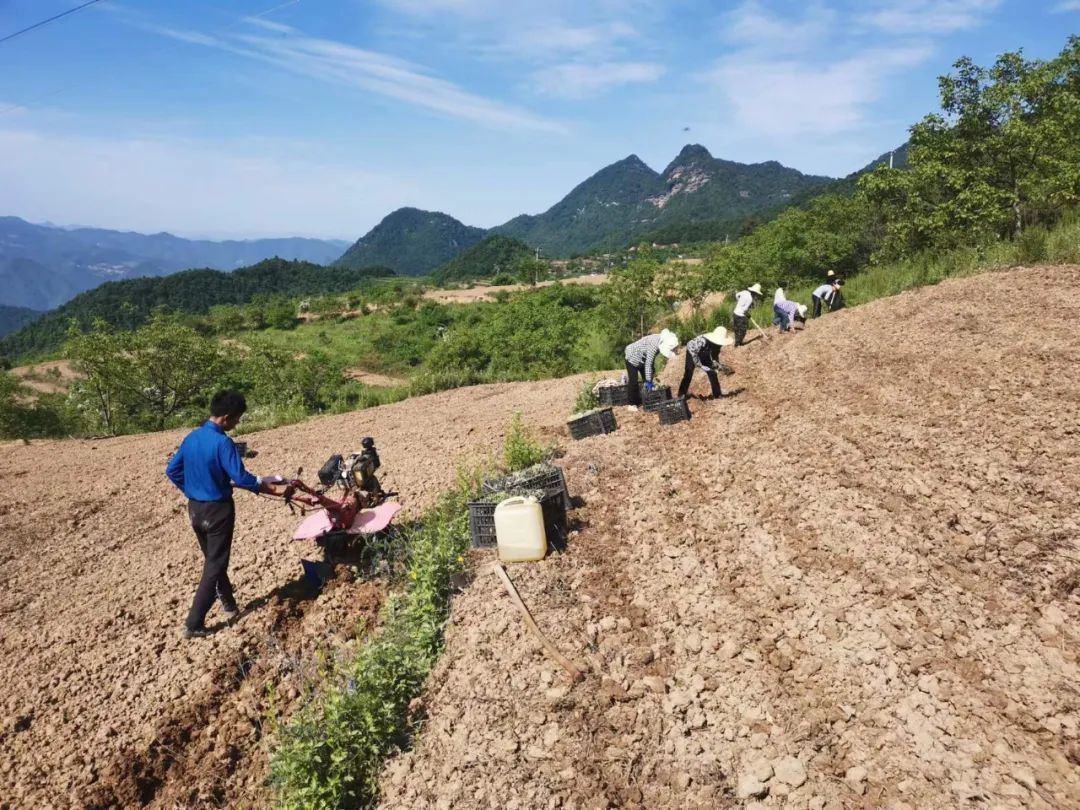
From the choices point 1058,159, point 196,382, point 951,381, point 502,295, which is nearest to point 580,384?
point 951,381

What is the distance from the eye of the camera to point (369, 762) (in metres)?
3.39

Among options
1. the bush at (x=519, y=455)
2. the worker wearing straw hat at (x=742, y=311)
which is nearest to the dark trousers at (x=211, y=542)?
the bush at (x=519, y=455)

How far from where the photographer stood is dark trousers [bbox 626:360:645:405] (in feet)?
27.9

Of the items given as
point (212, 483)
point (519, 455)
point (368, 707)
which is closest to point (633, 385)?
point (519, 455)

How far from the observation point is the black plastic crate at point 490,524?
525cm

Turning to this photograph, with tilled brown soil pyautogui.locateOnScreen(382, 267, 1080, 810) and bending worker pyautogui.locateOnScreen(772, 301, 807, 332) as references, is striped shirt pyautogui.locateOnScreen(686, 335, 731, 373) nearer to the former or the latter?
tilled brown soil pyautogui.locateOnScreen(382, 267, 1080, 810)

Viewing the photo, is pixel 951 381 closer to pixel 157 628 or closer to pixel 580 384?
pixel 580 384

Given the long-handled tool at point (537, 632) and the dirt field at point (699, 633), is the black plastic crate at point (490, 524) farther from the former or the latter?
the long-handled tool at point (537, 632)

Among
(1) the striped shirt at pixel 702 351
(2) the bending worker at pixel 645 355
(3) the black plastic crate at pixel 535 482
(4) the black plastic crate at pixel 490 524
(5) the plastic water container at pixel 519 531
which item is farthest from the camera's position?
(1) the striped shirt at pixel 702 351

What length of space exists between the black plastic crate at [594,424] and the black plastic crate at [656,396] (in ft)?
2.43

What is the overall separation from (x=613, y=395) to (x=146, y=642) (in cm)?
647

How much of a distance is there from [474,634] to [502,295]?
58.3 m

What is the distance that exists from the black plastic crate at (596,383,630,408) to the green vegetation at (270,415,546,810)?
469cm

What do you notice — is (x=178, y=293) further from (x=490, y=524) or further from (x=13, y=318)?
(x=13, y=318)
